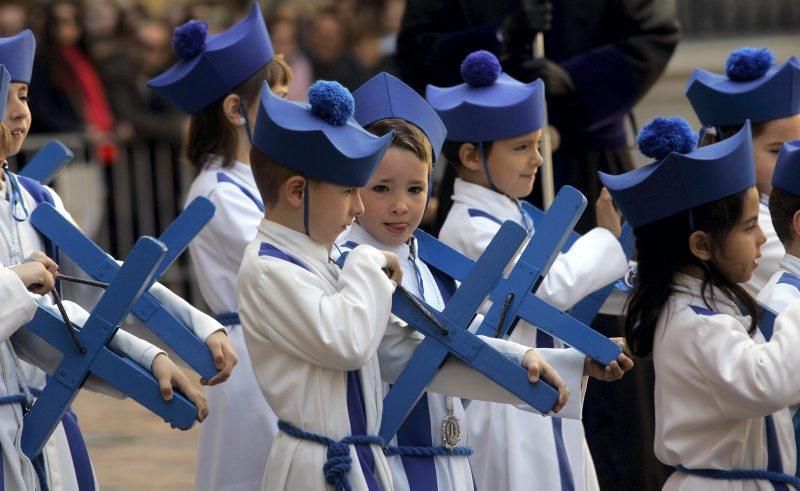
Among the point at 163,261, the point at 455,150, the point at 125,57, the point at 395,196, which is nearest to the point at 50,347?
the point at 163,261

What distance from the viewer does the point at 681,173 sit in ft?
14.3

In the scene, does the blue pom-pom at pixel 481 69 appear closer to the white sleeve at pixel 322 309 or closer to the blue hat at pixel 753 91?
the blue hat at pixel 753 91

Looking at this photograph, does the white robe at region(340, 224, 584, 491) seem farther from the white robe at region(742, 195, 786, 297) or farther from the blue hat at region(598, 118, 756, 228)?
the white robe at region(742, 195, 786, 297)

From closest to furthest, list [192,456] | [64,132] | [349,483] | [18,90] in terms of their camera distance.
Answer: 1. [349,483]
2. [18,90]
3. [192,456]
4. [64,132]

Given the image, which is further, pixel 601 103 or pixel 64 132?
pixel 64 132

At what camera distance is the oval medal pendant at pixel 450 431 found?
442 cm

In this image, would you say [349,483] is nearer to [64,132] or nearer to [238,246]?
[238,246]

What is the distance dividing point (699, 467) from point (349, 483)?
35.4 inches

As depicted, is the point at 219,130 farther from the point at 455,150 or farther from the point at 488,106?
the point at 488,106

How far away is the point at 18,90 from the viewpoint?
15.7 feet

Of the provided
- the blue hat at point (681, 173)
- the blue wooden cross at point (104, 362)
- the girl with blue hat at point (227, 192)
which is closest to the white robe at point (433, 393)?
the blue hat at point (681, 173)

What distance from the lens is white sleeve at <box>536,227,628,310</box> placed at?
5.03 metres

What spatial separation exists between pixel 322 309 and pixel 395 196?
1.90 ft

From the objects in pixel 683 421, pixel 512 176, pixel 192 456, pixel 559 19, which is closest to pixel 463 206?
pixel 512 176
